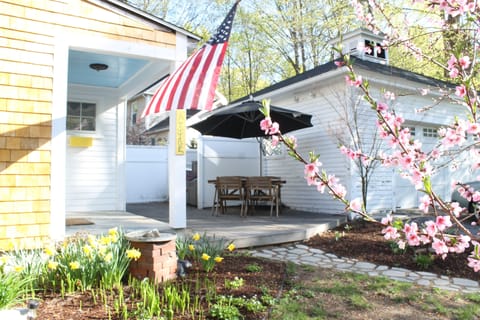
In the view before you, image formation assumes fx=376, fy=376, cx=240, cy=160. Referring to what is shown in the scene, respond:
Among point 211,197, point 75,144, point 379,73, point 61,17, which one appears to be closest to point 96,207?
point 75,144

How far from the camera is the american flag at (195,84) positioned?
4.38m

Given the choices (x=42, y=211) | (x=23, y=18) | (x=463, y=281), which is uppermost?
(x=23, y=18)

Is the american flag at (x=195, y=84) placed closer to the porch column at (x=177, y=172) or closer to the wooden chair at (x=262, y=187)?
the porch column at (x=177, y=172)

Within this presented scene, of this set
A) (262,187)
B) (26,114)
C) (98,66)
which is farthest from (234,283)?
(98,66)

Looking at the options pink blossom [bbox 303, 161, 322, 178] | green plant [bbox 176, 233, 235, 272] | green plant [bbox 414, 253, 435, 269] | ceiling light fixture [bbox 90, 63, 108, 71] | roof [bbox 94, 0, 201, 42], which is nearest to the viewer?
pink blossom [bbox 303, 161, 322, 178]

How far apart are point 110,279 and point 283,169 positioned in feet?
24.1

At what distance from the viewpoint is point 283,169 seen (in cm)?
997

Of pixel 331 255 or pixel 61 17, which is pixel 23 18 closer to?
pixel 61 17

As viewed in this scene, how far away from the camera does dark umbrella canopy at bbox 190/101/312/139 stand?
7.51 metres

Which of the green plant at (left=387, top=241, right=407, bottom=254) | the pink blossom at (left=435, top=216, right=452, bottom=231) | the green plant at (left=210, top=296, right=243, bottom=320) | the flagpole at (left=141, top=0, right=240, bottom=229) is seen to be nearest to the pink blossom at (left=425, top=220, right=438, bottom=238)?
the pink blossom at (left=435, top=216, right=452, bottom=231)

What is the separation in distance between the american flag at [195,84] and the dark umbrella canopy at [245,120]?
2689mm

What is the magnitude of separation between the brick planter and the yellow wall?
1.95 metres

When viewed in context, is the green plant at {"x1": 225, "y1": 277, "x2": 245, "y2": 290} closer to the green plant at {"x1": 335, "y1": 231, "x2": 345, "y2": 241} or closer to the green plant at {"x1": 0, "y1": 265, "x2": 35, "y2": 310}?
the green plant at {"x1": 0, "y1": 265, "x2": 35, "y2": 310}

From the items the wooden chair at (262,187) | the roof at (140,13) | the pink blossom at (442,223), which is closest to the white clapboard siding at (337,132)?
the wooden chair at (262,187)
